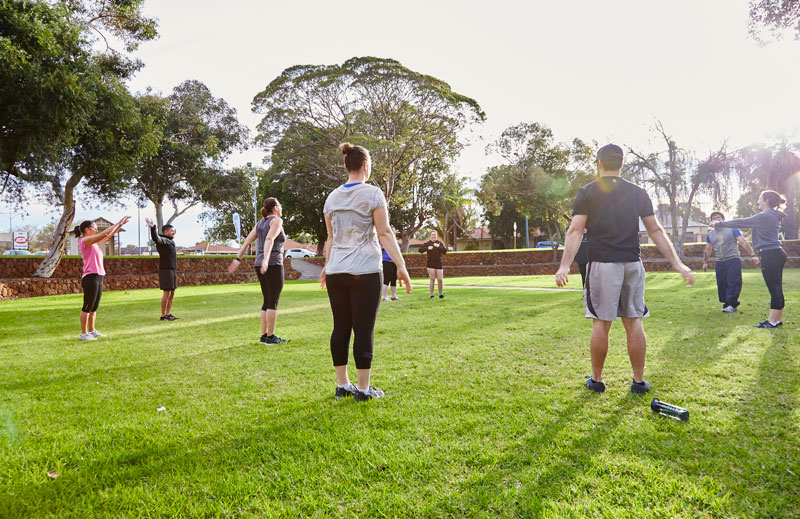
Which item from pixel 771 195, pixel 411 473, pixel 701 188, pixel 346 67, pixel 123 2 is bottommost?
pixel 411 473

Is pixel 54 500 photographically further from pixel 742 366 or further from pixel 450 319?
pixel 450 319

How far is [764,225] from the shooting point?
20.1 ft

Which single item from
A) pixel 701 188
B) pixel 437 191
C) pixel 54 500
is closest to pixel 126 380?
pixel 54 500

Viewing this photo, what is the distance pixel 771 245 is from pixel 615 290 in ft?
15.9

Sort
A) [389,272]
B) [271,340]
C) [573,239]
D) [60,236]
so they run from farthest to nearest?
[60,236] < [389,272] < [271,340] < [573,239]

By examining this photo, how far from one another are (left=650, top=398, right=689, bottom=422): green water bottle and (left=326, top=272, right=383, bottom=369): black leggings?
6.83 ft

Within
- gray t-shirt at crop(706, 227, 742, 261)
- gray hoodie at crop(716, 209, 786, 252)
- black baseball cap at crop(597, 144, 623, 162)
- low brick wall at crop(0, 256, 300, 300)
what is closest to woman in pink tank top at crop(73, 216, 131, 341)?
black baseball cap at crop(597, 144, 623, 162)

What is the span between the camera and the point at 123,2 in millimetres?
12305

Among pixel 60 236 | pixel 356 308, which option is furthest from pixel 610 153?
pixel 60 236

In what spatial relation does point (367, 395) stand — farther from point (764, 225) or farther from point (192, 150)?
point (192, 150)

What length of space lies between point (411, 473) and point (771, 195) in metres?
6.63

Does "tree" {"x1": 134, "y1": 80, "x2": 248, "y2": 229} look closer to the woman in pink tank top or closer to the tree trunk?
the tree trunk

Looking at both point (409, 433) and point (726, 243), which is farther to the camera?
point (726, 243)

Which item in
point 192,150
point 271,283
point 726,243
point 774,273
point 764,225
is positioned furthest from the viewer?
point 192,150
